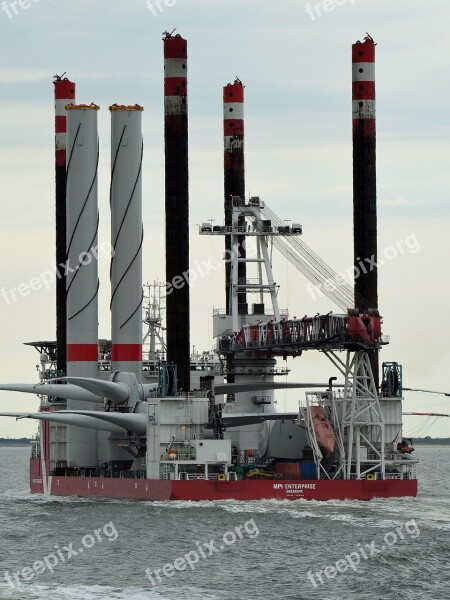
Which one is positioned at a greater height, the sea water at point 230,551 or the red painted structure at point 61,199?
the red painted structure at point 61,199

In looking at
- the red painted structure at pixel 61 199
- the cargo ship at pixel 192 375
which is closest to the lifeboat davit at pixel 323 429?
the cargo ship at pixel 192 375

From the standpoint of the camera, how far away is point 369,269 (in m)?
122

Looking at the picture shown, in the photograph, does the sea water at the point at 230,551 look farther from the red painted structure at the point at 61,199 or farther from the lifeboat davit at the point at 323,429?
the red painted structure at the point at 61,199

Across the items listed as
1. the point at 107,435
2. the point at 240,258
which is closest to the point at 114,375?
the point at 107,435

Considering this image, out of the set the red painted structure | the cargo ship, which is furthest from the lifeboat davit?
the red painted structure

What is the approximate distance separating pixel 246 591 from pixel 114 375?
51458mm

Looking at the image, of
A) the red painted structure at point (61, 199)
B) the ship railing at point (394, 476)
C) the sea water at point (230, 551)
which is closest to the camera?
the sea water at point (230, 551)

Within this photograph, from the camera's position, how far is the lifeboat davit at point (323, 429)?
114m

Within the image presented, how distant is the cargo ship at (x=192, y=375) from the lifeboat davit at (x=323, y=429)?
88 mm

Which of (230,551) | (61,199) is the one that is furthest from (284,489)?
(61,199)

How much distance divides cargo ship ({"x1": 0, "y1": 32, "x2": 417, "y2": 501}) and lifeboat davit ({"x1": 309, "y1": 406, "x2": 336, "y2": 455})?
88 millimetres

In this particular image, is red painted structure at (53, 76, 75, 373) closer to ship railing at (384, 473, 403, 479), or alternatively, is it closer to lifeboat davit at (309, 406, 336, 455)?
lifeboat davit at (309, 406, 336, 455)

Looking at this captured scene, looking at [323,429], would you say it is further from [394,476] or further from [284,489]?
[284,489]

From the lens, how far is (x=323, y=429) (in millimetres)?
114562
